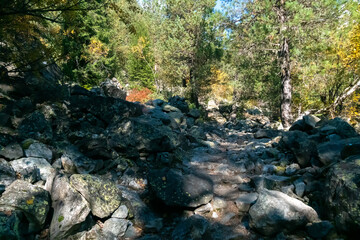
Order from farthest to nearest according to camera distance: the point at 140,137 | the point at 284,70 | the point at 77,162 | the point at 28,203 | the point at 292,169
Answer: the point at 284,70, the point at 140,137, the point at 292,169, the point at 77,162, the point at 28,203

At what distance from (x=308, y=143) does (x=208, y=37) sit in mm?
15293

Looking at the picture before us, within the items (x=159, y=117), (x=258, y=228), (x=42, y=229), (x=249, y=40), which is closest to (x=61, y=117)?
(x=159, y=117)

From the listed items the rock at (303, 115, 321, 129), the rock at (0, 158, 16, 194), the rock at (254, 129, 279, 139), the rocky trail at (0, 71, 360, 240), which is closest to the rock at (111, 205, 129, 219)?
the rocky trail at (0, 71, 360, 240)

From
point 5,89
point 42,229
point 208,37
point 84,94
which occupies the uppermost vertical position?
point 208,37

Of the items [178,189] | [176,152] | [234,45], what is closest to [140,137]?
[176,152]

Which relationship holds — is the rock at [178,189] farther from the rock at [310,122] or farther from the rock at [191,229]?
the rock at [310,122]

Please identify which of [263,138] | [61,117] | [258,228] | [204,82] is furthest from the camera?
[204,82]

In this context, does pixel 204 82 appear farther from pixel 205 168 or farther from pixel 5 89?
pixel 5 89

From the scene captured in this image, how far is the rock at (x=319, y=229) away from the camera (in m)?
4.01

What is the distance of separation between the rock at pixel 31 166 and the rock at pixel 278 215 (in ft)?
17.3

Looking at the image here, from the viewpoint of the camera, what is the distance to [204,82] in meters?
21.8

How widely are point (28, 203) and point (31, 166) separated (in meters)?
1.72

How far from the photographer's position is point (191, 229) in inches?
190

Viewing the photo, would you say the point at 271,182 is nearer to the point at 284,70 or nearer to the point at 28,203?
the point at 28,203
